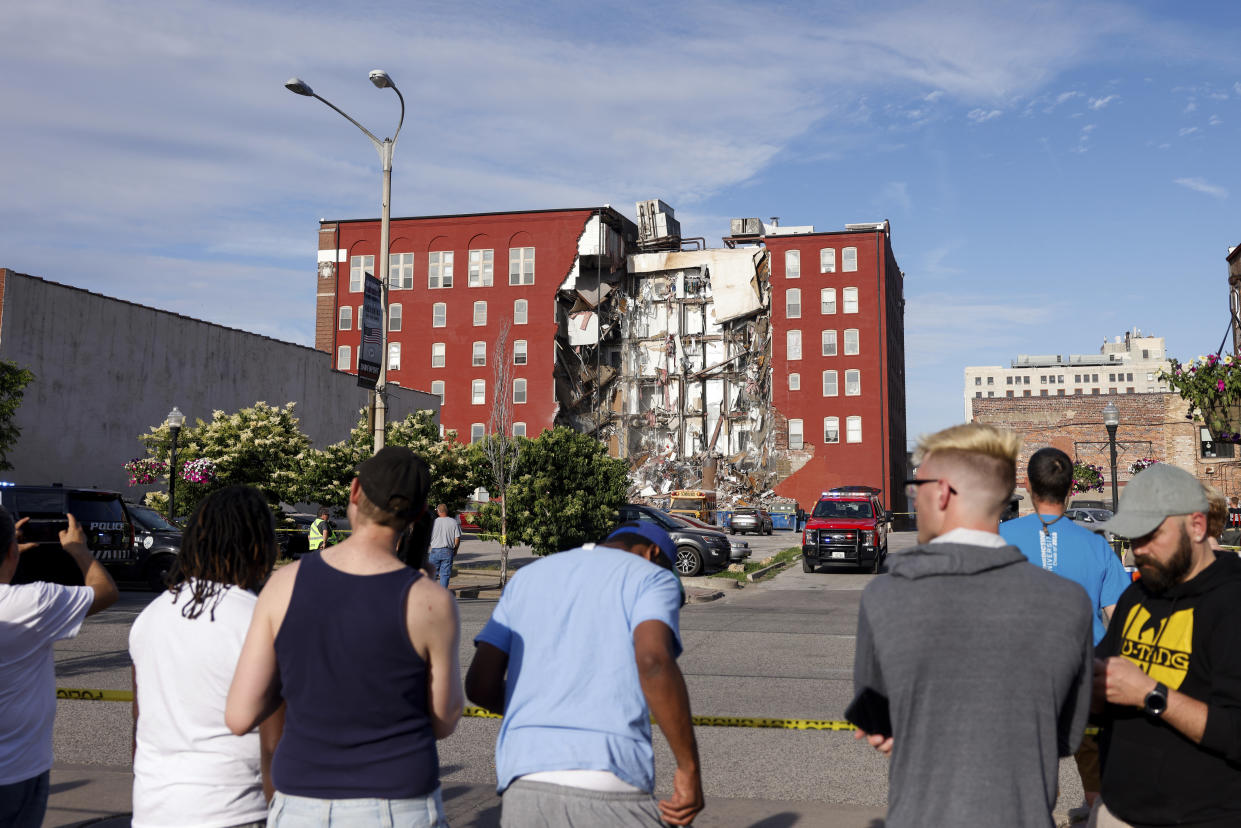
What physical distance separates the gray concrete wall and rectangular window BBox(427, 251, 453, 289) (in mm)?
26734

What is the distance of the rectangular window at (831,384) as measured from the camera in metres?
69.6

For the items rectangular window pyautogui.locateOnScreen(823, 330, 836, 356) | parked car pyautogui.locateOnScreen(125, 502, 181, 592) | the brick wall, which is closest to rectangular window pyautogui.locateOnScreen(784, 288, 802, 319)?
rectangular window pyautogui.locateOnScreen(823, 330, 836, 356)

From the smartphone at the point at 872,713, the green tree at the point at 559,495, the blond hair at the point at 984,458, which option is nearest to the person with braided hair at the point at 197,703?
the smartphone at the point at 872,713

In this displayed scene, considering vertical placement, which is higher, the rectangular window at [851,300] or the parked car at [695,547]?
the rectangular window at [851,300]

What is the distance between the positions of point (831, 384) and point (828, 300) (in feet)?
18.7

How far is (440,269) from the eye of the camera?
72312 mm

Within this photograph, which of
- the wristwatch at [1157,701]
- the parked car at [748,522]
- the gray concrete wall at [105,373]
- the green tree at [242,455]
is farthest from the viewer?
the parked car at [748,522]

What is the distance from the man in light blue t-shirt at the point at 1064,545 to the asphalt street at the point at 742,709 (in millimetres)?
2115

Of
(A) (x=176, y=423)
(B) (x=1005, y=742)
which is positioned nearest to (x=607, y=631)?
(B) (x=1005, y=742)

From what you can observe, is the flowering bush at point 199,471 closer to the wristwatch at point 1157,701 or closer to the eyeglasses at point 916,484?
the eyeglasses at point 916,484

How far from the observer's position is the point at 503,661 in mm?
3465

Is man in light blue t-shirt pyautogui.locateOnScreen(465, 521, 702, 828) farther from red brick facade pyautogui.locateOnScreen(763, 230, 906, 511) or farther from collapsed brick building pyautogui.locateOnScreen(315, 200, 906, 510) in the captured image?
red brick facade pyautogui.locateOnScreen(763, 230, 906, 511)

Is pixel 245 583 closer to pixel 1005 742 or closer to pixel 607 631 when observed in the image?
pixel 607 631

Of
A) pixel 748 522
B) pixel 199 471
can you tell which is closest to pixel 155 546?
pixel 199 471
